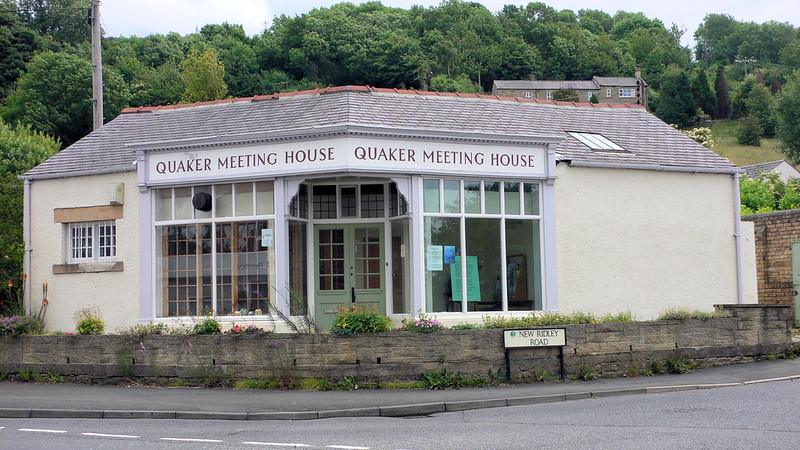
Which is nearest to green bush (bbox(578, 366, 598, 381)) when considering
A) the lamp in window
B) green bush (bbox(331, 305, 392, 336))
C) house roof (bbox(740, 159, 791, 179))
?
green bush (bbox(331, 305, 392, 336))

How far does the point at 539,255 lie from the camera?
19.8 metres

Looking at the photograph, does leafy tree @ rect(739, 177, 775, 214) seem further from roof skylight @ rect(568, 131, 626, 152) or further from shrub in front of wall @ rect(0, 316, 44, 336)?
shrub in front of wall @ rect(0, 316, 44, 336)

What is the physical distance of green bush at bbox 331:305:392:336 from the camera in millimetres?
16797

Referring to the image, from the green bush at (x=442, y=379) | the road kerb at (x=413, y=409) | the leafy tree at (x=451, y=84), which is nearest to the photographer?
the road kerb at (x=413, y=409)

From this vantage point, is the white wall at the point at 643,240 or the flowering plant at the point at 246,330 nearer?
the flowering plant at the point at 246,330

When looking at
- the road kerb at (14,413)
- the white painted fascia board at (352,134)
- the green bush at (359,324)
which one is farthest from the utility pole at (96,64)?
the road kerb at (14,413)

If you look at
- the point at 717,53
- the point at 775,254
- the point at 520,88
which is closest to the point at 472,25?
the point at 520,88

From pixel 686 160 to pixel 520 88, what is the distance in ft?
324

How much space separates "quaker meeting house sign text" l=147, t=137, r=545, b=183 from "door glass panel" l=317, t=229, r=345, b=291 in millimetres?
2207

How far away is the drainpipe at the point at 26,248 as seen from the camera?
2109 cm

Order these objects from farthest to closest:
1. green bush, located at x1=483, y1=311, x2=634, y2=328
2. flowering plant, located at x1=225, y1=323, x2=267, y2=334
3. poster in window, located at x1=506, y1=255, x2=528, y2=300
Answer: poster in window, located at x1=506, y1=255, x2=528, y2=300 → green bush, located at x1=483, y1=311, x2=634, y2=328 → flowering plant, located at x1=225, y1=323, x2=267, y2=334

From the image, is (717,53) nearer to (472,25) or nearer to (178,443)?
(472,25)

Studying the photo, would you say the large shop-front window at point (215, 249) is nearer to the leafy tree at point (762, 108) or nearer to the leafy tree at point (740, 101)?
the leafy tree at point (762, 108)

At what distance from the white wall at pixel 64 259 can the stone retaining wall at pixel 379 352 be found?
79.6 inches
